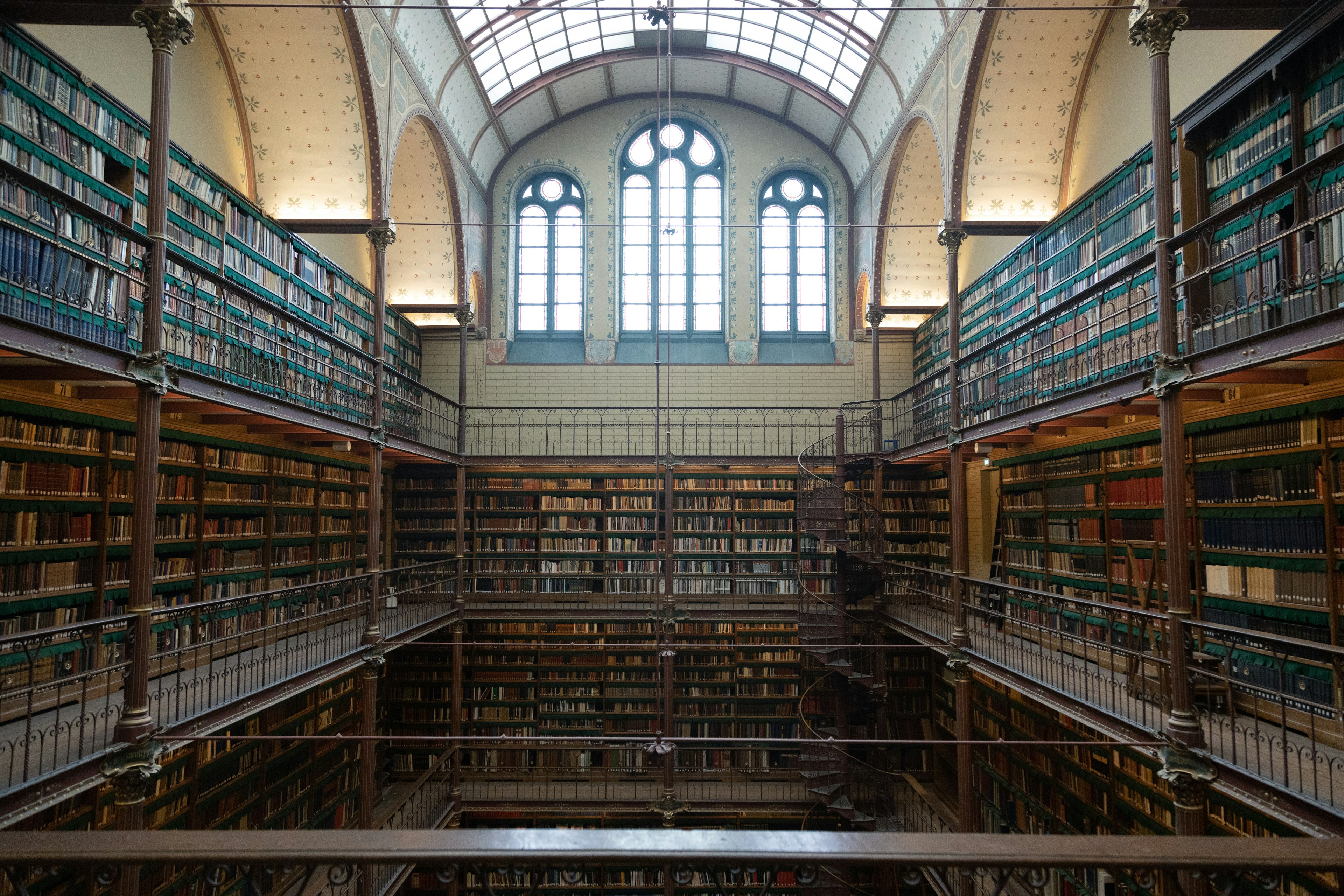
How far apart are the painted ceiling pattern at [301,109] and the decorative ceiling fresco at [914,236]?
665 centimetres

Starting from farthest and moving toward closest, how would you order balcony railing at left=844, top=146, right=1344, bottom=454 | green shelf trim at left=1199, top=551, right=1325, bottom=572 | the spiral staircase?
the spiral staircase < green shelf trim at left=1199, top=551, right=1325, bottom=572 < balcony railing at left=844, top=146, right=1344, bottom=454

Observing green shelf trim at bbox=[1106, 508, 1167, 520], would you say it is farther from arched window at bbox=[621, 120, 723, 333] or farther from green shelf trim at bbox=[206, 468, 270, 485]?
green shelf trim at bbox=[206, 468, 270, 485]

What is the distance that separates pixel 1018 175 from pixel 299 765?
971 cm

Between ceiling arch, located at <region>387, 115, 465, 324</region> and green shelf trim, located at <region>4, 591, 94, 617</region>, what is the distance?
20.6 ft

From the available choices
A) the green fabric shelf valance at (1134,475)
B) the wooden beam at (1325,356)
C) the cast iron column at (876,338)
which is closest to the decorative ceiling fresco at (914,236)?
the cast iron column at (876,338)

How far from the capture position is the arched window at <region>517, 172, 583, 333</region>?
41.0ft

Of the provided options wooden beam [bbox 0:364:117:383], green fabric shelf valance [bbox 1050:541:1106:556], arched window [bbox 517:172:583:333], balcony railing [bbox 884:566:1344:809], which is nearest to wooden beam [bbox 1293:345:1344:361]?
balcony railing [bbox 884:566:1344:809]

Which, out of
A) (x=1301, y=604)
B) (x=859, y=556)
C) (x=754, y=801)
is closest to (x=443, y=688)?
(x=754, y=801)

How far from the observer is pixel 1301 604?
466 cm

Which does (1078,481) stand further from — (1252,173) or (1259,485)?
(1252,173)

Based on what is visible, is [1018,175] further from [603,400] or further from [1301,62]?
[603,400]

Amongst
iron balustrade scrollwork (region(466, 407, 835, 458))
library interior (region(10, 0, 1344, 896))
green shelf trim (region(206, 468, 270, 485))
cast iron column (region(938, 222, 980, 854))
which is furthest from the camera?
iron balustrade scrollwork (region(466, 407, 835, 458))

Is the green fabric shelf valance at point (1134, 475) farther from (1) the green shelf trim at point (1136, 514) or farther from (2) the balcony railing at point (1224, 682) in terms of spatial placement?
(2) the balcony railing at point (1224, 682)

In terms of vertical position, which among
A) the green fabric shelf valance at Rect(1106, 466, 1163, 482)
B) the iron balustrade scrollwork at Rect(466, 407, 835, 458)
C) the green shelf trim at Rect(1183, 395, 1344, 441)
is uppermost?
the iron balustrade scrollwork at Rect(466, 407, 835, 458)
